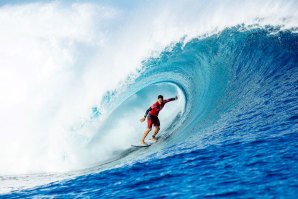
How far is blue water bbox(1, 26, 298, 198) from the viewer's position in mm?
5566

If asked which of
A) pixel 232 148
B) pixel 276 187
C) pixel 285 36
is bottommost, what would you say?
pixel 276 187

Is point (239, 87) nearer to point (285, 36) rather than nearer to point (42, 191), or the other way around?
point (285, 36)

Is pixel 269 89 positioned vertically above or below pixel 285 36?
below

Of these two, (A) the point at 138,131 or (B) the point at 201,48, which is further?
(B) the point at 201,48

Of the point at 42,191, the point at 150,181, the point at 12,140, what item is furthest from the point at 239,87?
the point at 12,140

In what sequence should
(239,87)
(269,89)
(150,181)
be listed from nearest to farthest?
(150,181), (269,89), (239,87)

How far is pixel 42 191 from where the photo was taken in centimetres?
695

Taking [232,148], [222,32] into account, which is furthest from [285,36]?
[232,148]

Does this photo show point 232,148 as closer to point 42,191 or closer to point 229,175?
point 229,175

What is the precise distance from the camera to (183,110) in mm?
11266

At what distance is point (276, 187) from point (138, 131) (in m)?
6.55

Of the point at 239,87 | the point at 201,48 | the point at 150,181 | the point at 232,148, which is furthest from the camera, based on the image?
the point at 201,48

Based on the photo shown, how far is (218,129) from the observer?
847 centimetres

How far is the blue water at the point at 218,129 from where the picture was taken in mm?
5566
